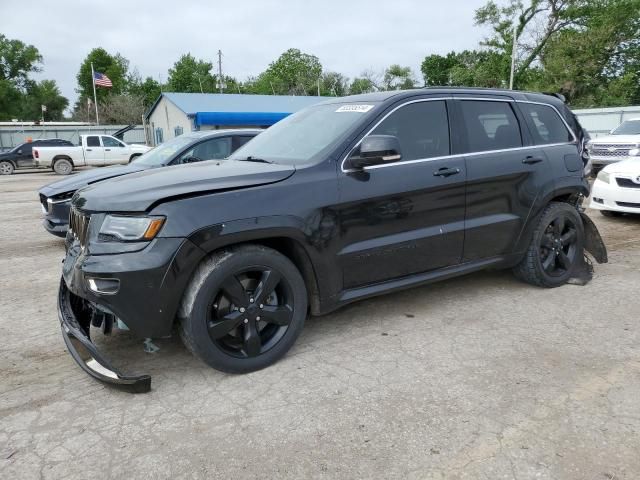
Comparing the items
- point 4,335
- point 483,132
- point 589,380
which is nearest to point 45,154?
point 4,335

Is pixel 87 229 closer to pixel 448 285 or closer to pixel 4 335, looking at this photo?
pixel 4 335

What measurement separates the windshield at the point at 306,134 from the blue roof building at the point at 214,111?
22663 mm

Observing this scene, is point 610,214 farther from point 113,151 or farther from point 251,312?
point 113,151

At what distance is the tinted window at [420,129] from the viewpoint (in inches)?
148

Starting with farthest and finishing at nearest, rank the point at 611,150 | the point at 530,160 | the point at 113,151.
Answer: the point at 113,151 → the point at 611,150 → the point at 530,160

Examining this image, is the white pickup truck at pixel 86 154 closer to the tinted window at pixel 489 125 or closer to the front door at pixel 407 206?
the tinted window at pixel 489 125

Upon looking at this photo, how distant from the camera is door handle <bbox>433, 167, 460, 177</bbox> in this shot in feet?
12.5

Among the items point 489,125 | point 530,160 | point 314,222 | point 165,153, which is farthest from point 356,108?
point 165,153

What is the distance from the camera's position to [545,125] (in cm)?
471

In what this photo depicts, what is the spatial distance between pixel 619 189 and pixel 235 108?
2644 cm

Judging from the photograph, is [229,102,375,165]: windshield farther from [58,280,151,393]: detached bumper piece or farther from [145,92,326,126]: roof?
[145,92,326,126]: roof

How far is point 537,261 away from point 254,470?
335 cm

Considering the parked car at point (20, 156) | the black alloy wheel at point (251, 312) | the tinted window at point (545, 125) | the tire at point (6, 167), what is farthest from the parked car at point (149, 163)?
the tire at point (6, 167)

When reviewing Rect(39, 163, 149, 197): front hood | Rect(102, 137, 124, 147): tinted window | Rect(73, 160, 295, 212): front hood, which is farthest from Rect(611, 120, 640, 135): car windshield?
Rect(102, 137, 124, 147): tinted window
